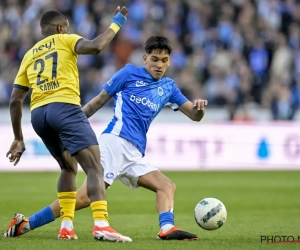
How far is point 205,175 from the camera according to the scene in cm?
1894

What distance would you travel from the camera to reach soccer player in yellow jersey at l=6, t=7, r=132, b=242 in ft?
25.7

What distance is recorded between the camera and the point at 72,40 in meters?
8.00

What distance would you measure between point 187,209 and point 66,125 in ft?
16.6

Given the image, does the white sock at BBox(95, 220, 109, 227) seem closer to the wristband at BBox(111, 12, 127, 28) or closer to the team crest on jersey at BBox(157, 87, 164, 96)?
the team crest on jersey at BBox(157, 87, 164, 96)

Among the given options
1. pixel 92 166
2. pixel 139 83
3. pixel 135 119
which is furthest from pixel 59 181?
pixel 139 83

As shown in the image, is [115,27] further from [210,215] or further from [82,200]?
[210,215]

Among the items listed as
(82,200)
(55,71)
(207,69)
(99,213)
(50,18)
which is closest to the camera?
(99,213)

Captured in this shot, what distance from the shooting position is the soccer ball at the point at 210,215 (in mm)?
8523

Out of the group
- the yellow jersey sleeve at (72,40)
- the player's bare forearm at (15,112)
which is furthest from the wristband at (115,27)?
the player's bare forearm at (15,112)

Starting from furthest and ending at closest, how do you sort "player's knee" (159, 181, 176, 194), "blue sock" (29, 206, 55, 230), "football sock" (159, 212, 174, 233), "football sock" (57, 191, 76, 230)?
"blue sock" (29, 206, 55, 230) → "player's knee" (159, 181, 176, 194) → "football sock" (57, 191, 76, 230) → "football sock" (159, 212, 174, 233)

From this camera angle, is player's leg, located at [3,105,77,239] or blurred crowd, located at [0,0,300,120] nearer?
player's leg, located at [3,105,77,239]

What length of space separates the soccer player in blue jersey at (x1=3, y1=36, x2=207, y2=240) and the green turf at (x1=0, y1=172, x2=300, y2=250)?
0.55 metres

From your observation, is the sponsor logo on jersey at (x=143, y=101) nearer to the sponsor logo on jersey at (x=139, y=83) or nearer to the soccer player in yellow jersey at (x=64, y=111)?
the sponsor logo on jersey at (x=139, y=83)

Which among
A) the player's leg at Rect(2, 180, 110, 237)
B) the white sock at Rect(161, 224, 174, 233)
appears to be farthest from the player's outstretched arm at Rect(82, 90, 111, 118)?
the white sock at Rect(161, 224, 174, 233)
